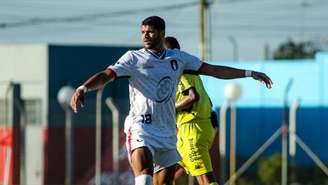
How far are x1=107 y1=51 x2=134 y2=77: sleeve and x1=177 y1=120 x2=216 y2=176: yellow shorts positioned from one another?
2.80 metres

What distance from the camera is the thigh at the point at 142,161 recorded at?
1059cm

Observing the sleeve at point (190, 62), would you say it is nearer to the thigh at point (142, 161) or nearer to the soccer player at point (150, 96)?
the soccer player at point (150, 96)

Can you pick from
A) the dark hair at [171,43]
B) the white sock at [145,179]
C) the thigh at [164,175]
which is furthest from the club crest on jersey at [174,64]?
the dark hair at [171,43]

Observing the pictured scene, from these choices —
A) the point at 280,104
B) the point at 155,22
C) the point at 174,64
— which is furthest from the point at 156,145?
the point at 280,104

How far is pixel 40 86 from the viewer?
38594mm

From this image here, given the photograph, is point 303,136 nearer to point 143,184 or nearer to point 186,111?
point 186,111

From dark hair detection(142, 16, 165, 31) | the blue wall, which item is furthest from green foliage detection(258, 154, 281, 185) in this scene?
dark hair detection(142, 16, 165, 31)

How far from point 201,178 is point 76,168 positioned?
15.8 m

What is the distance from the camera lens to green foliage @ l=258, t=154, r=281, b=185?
2878cm

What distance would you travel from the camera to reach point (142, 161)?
10.6 metres

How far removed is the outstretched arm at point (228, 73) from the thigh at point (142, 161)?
116 centimetres

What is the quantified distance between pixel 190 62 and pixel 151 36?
68 centimetres

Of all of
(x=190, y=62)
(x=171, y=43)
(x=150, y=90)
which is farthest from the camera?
(x=171, y=43)

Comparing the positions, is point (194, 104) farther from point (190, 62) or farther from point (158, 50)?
point (158, 50)
